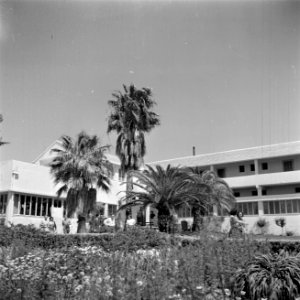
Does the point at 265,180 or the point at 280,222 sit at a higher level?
the point at 265,180

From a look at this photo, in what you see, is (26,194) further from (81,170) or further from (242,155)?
(242,155)

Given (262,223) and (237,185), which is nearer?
(262,223)

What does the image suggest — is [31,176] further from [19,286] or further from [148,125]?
[19,286]

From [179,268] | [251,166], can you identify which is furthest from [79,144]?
[179,268]

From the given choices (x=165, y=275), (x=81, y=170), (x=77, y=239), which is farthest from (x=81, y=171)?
(x=165, y=275)

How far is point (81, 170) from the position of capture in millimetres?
30297

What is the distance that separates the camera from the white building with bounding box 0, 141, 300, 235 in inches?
1310

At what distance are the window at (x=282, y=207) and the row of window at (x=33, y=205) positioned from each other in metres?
19.8

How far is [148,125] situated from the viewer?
34.1 meters

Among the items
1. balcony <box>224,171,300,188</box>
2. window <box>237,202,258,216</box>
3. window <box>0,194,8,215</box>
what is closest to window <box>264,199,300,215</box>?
window <box>237,202,258,216</box>

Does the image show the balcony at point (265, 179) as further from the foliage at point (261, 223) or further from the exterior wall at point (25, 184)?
the exterior wall at point (25, 184)

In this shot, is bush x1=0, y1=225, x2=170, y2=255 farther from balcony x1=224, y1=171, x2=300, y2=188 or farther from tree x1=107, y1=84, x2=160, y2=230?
balcony x1=224, y1=171, x2=300, y2=188

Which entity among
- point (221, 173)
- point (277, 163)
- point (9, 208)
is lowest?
point (9, 208)

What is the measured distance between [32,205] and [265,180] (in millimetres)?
22233
